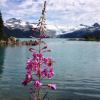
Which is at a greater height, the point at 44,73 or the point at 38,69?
the point at 38,69

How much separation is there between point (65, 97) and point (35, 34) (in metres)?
19.4

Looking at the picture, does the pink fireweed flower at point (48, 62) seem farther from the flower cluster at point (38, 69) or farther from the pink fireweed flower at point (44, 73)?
the pink fireweed flower at point (44, 73)

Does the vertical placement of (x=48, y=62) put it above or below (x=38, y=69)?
above

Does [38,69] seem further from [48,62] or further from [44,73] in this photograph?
[48,62]

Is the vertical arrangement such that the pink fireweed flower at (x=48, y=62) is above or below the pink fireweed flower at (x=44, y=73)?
above

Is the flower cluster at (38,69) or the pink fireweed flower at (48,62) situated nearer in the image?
the flower cluster at (38,69)

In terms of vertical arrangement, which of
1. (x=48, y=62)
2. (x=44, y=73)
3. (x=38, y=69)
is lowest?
(x=44, y=73)

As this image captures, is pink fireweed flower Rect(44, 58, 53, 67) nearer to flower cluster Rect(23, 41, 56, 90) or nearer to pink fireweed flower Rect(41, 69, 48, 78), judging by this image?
flower cluster Rect(23, 41, 56, 90)

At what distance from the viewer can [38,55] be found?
26.5ft

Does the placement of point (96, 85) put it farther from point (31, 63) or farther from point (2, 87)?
point (31, 63)

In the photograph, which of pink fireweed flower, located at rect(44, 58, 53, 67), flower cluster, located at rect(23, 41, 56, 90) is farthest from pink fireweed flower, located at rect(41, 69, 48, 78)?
pink fireweed flower, located at rect(44, 58, 53, 67)

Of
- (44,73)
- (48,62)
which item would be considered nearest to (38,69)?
(44,73)

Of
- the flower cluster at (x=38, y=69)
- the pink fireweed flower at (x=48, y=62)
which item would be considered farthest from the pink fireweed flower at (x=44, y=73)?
the pink fireweed flower at (x=48, y=62)

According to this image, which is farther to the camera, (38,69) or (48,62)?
(48,62)
